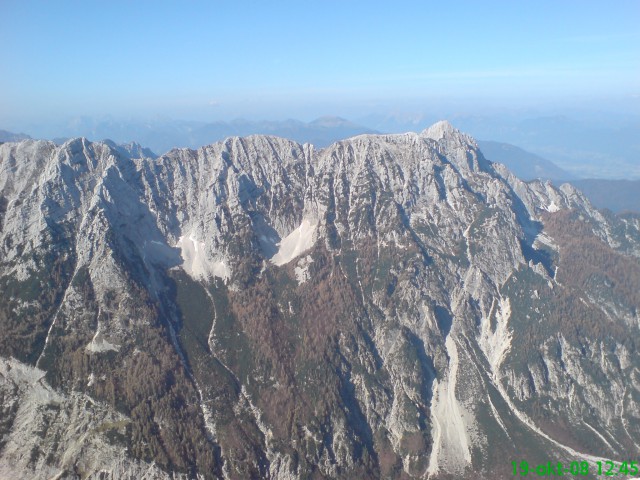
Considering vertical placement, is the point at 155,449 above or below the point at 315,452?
above

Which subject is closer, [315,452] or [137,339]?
[315,452]

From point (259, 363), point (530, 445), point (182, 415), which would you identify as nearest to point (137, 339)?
point (182, 415)

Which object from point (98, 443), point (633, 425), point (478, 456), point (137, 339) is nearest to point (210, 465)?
point (98, 443)

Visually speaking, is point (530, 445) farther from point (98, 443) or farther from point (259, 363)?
point (98, 443)

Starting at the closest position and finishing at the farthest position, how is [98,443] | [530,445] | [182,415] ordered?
[98,443]
[182,415]
[530,445]

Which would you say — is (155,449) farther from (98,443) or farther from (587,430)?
(587,430)

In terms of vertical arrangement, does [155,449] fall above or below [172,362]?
below

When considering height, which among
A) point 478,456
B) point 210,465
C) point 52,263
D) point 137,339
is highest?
point 52,263

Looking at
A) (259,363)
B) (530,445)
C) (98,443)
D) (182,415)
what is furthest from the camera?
(259,363)

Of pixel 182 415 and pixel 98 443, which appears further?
pixel 182 415
